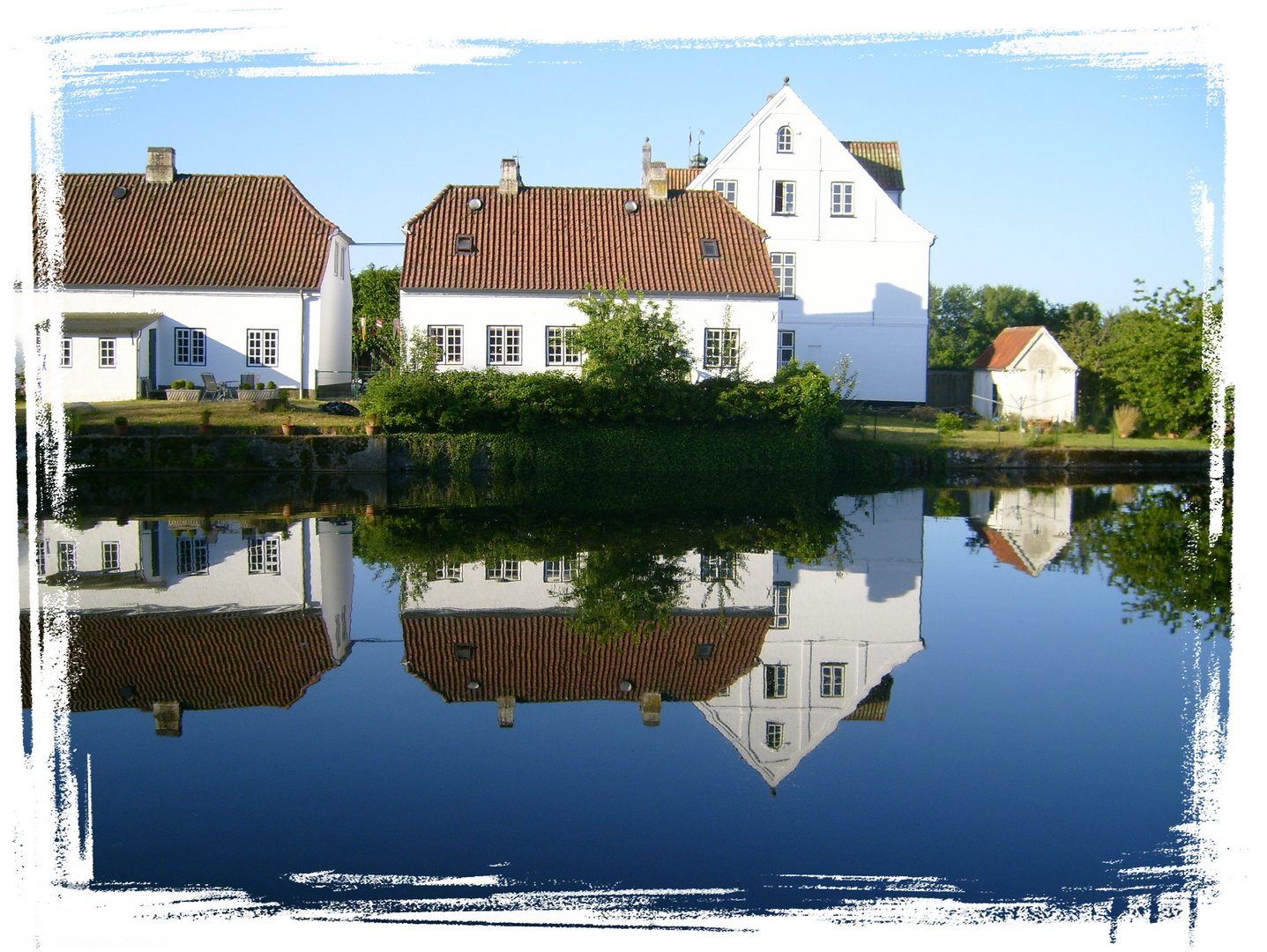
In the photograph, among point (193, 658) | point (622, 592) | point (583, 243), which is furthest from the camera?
point (583, 243)

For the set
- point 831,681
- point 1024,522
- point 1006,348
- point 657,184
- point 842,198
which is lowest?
point 831,681

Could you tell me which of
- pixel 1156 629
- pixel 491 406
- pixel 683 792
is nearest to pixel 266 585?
pixel 683 792

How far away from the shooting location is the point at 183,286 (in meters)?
33.9

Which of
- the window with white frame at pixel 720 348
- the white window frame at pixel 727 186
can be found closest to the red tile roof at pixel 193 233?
the window with white frame at pixel 720 348

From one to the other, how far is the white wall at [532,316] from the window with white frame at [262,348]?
4662mm

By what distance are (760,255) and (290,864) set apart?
30.7m

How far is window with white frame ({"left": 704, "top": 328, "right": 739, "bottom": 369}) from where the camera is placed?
3269 centimetres

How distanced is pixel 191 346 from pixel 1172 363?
31.5 m

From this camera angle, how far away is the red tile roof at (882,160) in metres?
44.9

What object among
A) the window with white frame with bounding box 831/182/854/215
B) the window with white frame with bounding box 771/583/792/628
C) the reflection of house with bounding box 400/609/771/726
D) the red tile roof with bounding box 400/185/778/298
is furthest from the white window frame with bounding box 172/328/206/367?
the window with white frame with bounding box 771/583/792/628

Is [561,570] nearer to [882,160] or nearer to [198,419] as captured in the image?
[198,419]

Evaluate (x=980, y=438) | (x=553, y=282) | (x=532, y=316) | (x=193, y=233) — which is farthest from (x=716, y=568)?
(x=193, y=233)

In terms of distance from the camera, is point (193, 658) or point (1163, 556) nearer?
point (193, 658)

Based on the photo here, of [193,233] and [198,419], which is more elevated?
[193,233]
